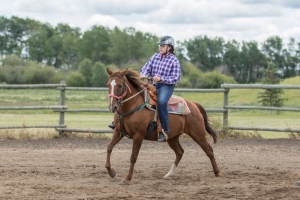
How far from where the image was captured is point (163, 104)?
8680 mm

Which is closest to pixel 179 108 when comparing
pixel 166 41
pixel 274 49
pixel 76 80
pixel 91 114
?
pixel 166 41

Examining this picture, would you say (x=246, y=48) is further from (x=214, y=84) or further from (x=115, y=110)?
(x=115, y=110)

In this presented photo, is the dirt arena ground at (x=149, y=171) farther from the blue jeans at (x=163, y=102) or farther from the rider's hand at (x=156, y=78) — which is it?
the rider's hand at (x=156, y=78)

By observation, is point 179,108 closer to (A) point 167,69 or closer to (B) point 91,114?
(A) point 167,69

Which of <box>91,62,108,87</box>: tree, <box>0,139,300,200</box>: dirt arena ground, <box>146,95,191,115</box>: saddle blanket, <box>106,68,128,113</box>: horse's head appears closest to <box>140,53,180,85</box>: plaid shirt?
<box>146,95,191,115</box>: saddle blanket

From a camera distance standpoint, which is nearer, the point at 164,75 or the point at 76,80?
the point at 164,75

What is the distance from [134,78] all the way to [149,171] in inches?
71.6

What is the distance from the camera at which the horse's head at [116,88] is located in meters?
7.92

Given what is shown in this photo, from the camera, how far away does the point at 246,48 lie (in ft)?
259

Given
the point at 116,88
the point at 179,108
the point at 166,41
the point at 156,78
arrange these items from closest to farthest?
the point at 116,88 → the point at 156,78 → the point at 166,41 → the point at 179,108

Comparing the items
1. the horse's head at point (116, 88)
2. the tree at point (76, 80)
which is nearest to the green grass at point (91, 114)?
the horse's head at point (116, 88)

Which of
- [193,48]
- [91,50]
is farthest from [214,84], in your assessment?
[91,50]

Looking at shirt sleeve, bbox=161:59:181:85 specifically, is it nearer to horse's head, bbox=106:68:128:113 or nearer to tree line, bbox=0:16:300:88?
horse's head, bbox=106:68:128:113

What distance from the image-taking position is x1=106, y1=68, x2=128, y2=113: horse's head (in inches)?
312
